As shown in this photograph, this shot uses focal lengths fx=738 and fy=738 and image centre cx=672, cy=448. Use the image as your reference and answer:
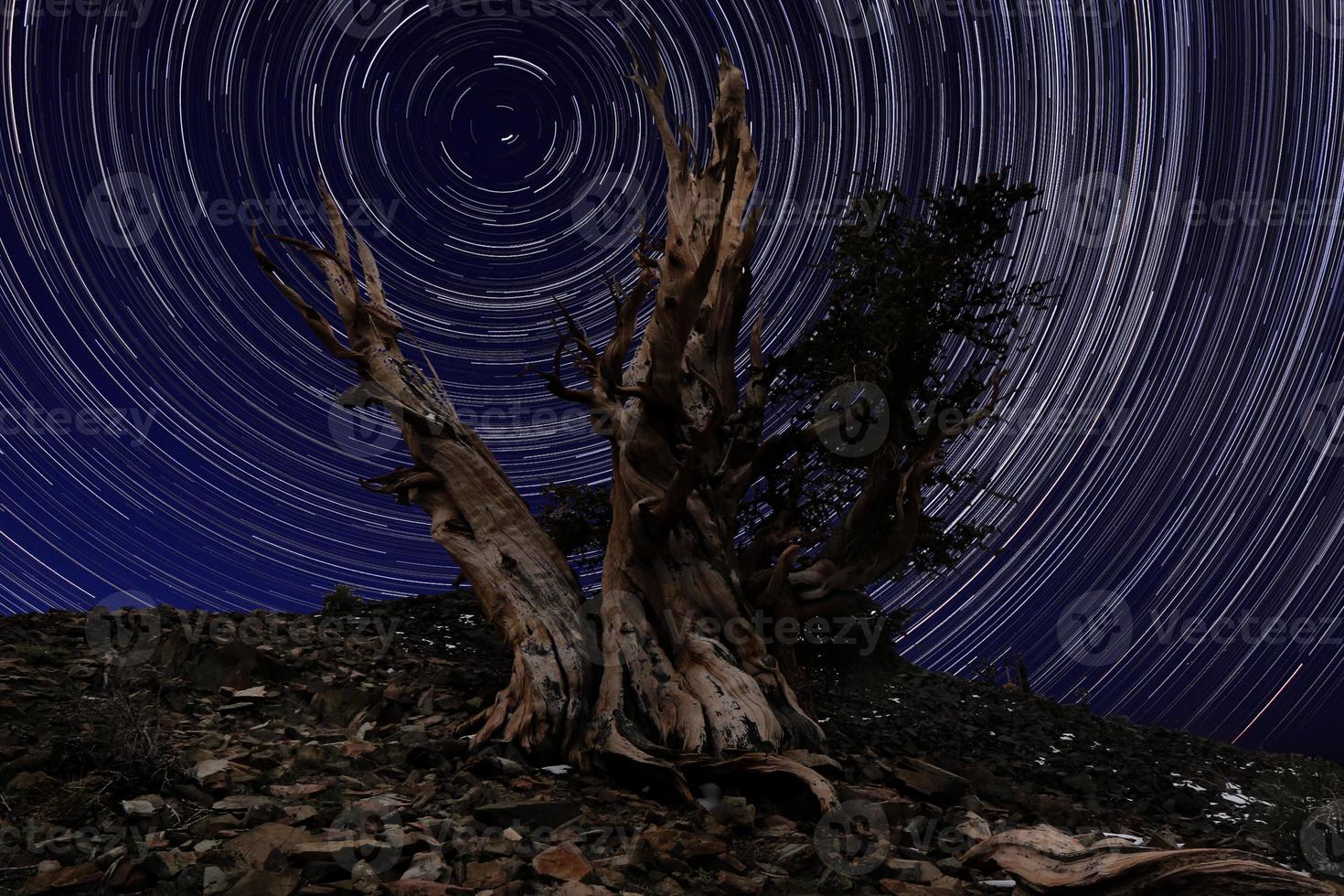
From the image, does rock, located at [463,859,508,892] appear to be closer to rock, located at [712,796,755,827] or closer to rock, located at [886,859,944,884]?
rock, located at [712,796,755,827]

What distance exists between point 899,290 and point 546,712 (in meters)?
5.86

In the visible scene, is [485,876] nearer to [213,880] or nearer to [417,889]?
[417,889]

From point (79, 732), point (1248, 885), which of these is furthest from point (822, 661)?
point (79, 732)

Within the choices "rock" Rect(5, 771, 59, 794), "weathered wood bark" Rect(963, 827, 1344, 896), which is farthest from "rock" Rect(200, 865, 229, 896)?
"weathered wood bark" Rect(963, 827, 1344, 896)

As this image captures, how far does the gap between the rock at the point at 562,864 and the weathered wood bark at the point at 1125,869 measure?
2.28 meters

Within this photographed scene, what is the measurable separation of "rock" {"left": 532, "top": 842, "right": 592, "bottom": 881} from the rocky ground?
0.04ft

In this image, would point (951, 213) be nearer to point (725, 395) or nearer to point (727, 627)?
point (725, 395)

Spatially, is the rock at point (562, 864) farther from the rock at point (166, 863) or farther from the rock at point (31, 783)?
the rock at point (31, 783)

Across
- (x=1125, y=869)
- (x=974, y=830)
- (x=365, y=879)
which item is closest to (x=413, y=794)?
(x=365, y=879)

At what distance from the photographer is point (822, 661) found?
1258 centimetres

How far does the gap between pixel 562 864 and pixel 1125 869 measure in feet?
9.20

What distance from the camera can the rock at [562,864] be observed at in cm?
371

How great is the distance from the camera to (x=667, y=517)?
24.5ft

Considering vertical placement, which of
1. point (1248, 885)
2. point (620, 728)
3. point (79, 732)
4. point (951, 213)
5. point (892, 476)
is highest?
point (951, 213)
